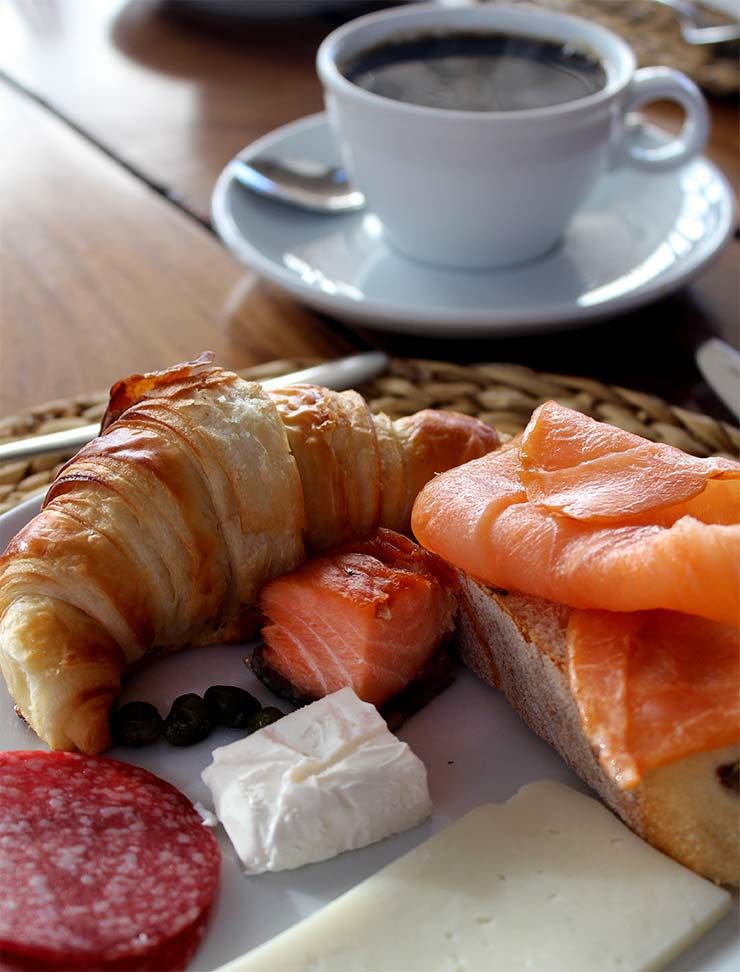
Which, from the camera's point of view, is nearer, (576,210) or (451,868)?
(451,868)

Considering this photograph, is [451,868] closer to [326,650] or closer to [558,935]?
[558,935]

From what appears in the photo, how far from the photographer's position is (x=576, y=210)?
241 centimetres

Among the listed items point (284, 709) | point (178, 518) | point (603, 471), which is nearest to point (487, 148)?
point (603, 471)

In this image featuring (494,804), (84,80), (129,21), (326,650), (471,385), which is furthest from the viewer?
(129,21)

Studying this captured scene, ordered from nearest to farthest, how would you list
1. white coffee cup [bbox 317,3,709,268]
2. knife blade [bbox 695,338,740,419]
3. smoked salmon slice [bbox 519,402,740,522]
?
smoked salmon slice [bbox 519,402,740,522] < knife blade [bbox 695,338,740,419] < white coffee cup [bbox 317,3,709,268]

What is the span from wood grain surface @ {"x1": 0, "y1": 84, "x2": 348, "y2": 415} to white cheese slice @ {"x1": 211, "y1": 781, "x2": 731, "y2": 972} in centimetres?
133

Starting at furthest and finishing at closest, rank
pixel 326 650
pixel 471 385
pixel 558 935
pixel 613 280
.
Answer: pixel 613 280, pixel 471 385, pixel 326 650, pixel 558 935

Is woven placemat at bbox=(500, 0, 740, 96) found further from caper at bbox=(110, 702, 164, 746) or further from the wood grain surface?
caper at bbox=(110, 702, 164, 746)

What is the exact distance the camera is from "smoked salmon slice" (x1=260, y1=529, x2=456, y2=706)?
1.38 m

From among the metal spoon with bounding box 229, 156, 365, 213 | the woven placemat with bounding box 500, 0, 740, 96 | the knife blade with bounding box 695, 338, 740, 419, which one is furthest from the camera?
the woven placemat with bounding box 500, 0, 740, 96

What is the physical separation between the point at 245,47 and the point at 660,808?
10.7ft

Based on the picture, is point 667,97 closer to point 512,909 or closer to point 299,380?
point 299,380

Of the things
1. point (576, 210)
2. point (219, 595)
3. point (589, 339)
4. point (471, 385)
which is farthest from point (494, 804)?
point (576, 210)

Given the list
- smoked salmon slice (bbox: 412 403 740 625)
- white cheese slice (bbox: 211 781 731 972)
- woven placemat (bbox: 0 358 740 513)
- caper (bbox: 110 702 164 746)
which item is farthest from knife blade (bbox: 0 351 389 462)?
white cheese slice (bbox: 211 781 731 972)
